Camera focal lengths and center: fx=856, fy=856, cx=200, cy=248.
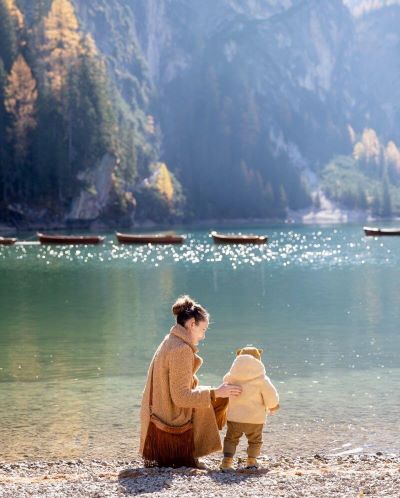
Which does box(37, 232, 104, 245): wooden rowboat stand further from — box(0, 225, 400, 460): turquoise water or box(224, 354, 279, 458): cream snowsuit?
box(224, 354, 279, 458): cream snowsuit

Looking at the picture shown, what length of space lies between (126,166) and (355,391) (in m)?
147

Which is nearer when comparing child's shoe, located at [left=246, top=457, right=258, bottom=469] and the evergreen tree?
child's shoe, located at [left=246, top=457, right=258, bottom=469]

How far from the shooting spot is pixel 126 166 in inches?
6550

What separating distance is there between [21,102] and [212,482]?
137740 mm

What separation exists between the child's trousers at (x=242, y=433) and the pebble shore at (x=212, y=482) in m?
0.31

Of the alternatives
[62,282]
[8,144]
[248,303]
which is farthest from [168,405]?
[8,144]

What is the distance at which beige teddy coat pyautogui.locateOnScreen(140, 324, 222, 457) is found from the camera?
38.4 feet

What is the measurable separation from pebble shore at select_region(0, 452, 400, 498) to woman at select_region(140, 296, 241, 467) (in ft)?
1.03

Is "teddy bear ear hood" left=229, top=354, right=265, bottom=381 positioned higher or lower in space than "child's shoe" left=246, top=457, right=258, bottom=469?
higher

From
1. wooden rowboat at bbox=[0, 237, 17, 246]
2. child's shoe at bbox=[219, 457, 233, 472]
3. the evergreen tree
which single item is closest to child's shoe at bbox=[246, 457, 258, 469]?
child's shoe at bbox=[219, 457, 233, 472]

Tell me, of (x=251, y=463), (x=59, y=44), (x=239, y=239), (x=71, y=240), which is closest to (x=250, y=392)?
(x=251, y=463)

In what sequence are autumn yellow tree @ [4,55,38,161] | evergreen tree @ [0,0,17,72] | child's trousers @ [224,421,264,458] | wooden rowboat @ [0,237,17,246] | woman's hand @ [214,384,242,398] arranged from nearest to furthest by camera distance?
1. woman's hand @ [214,384,242,398]
2. child's trousers @ [224,421,264,458]
3. wooden rowboat @ [0,237,17,246]
4. autumn yellow tree @ [4,55,38,161]
5. evergreen tree @ [0,0,17,72]

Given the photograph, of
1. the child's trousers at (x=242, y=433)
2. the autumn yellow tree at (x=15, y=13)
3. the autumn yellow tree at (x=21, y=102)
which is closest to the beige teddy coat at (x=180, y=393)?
the child's trousers at (x=242, y=433)

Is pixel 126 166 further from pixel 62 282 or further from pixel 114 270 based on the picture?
pixel 62 282
